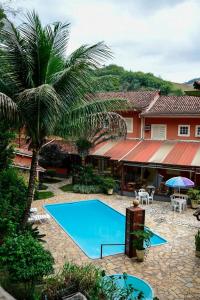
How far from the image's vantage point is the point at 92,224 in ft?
71.8

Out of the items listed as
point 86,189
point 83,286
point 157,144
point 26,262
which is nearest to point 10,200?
point 26,262

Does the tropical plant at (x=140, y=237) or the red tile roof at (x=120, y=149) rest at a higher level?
the red tile roof at (x=120, y=149)

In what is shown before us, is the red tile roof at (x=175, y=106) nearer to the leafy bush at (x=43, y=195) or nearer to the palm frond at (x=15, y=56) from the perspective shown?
the leafy bush at (x=43, y=195)

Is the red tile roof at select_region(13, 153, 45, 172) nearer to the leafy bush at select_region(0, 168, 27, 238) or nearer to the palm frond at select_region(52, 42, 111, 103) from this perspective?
the leafy bush at select_region(0, 168, 27, 238)

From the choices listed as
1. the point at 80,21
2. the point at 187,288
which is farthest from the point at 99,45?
the point at 187,288

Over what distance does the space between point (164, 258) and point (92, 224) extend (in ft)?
26.0

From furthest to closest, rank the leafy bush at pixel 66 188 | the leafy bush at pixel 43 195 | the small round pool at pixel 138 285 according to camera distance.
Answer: the leafy bush at pixel 66 188 → the leafy bush at pixel 43 195 → the small round pool at pixel 138 285

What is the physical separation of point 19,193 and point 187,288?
1104cm

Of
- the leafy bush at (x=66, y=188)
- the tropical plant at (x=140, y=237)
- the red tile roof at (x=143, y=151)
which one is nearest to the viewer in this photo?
the tropical plant at (x=140, y=237)

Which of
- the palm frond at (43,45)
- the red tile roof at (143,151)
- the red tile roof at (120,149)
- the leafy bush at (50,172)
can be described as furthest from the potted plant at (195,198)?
the leafy bush at (50,172)

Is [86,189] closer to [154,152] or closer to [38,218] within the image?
[154,152]

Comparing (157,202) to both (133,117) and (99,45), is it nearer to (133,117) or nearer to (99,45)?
(133,117)

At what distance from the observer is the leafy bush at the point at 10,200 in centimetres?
1366

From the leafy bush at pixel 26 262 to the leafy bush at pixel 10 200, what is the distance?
9.38ft
